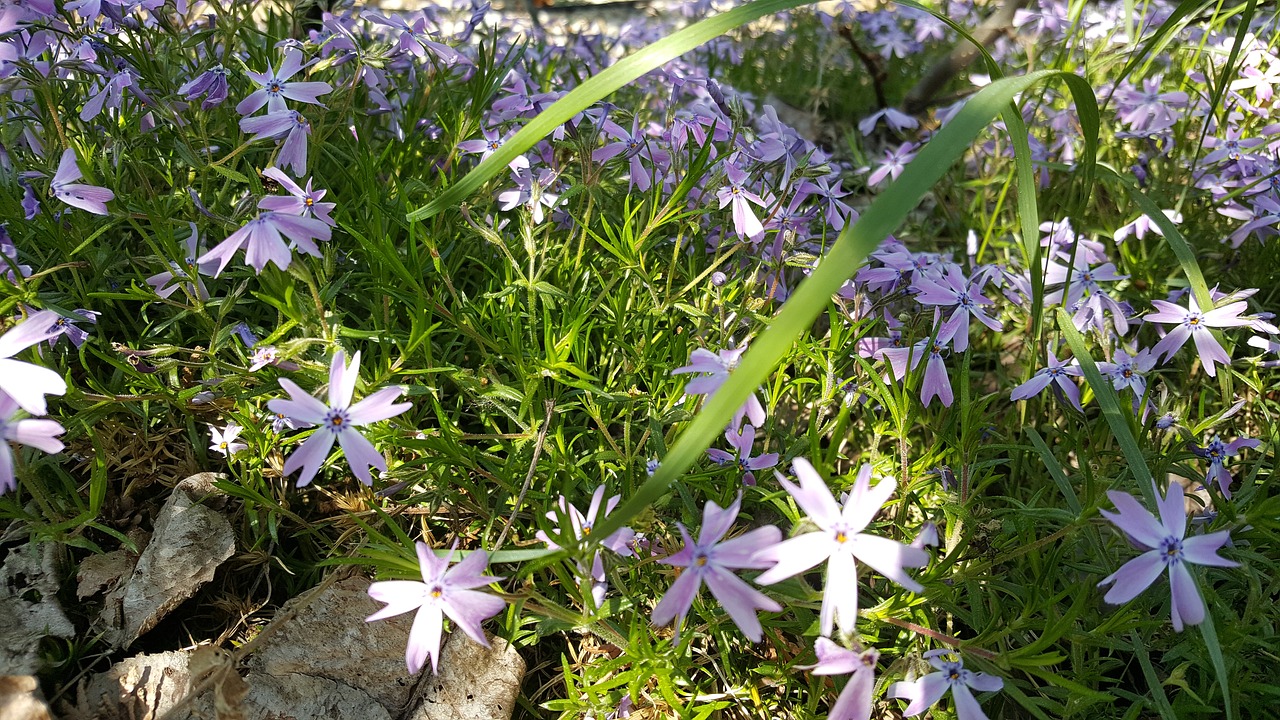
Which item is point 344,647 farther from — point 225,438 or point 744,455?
point 744,455

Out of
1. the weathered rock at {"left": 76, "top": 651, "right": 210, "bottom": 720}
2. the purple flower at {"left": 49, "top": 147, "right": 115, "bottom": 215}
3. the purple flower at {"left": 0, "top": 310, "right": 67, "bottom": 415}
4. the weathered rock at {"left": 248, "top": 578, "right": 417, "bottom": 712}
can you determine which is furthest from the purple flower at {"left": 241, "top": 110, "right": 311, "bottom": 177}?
the weathered rock at {"left": 76, "top": 651, "right": 210, "bottom": 720}

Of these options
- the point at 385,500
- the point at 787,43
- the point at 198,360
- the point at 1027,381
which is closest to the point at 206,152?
the point at 198,360

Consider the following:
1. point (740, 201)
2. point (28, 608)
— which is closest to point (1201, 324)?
point (740, 201)

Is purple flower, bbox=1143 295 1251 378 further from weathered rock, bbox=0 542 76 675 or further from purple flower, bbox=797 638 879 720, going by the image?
weathered rock, bbox=0 542 76 675

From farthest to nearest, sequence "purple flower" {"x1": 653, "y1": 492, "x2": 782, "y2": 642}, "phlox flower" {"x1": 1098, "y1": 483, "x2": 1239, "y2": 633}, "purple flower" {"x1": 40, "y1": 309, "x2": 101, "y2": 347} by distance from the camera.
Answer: "purple flower" {"x1": 40, "y1": 309, "x2": 101, "y2": 347} < "phlox flower" {"x1": 1098, "y1": 483, "x2": 1239, "y2": 633} < "purple flower" {"x1": 653, "y1": 492, "x2": 782, "y2": 642}

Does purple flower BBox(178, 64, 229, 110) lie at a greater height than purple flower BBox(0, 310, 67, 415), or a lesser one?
greater

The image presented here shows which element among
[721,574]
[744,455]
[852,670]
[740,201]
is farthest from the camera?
[740,201]

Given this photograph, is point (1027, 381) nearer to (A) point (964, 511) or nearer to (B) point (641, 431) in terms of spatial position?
(A) point (964, 511)
